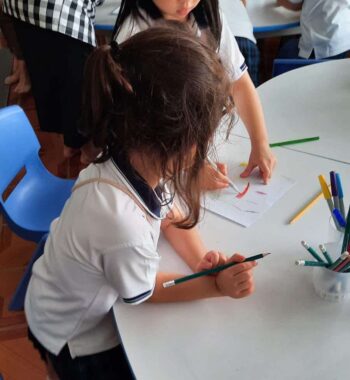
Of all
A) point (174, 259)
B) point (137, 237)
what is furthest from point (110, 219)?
point (174, 259)

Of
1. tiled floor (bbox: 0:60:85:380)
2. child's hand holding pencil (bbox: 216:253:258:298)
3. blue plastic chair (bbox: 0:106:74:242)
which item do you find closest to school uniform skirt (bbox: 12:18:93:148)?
tiled floor (bbox: 0:60:85:380)

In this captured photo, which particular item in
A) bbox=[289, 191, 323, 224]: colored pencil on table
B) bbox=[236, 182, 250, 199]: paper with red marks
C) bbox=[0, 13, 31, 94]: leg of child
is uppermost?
bbox=[289, 191, 323, 224]: colored pencil on table

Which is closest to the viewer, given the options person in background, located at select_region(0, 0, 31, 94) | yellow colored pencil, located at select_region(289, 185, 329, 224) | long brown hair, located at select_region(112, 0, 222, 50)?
yellow colored pencil, located at select_region(289, 185, 329, 224)

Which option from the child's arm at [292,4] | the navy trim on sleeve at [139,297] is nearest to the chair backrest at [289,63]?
the child's arm at [292,4]

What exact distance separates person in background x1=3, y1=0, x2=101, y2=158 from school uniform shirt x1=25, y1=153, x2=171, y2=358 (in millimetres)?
1004

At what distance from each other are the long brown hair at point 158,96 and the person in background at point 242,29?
1195mm

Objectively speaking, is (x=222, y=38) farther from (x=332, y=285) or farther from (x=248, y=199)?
(x=332, y=285)

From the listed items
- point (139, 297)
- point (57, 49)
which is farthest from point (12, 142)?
point (57, 49)

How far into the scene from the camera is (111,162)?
28.7 inches

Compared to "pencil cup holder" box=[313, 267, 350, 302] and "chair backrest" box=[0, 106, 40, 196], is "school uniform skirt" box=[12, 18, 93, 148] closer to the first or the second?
"chair backrest" box=[0, 106, 40, 196]

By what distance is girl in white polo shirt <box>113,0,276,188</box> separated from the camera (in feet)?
3.51

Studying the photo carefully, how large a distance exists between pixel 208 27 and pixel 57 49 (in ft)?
3.33

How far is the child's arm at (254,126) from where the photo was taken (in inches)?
38.7

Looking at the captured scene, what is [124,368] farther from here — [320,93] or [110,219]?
[320,93]
